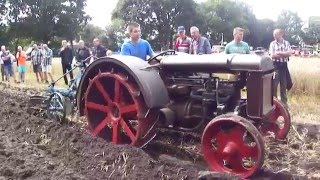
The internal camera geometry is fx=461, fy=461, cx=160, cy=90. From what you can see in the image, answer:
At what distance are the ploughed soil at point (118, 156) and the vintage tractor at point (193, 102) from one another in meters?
0.24

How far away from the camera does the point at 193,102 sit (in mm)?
5109

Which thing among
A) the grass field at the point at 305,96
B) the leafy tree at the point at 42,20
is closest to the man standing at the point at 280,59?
the grass field at the point at 305,96

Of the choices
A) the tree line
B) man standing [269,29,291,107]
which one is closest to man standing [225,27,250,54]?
man standing [269,29,291,107]

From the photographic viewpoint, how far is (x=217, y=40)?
6400 centimetres

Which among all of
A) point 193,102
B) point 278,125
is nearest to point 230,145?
point 193,102

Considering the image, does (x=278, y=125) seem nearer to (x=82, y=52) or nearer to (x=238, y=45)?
(x=238, y=45)

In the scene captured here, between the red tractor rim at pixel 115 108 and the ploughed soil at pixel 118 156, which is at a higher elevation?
the red tractor rim at pixel 115 108

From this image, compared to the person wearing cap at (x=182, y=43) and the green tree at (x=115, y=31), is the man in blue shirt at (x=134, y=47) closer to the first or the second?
the person wearing cap at (x=182, y=43)

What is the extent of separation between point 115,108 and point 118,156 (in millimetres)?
808

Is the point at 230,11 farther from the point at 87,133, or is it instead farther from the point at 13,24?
the point at 87,133

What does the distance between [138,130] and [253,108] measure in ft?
→ 4.16

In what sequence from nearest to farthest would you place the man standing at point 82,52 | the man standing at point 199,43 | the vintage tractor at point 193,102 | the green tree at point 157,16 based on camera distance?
the vintage tractor at point 193,102 → the man standing at point 199,43 → the man standing at point 82,52 → the green tree at point 157,16

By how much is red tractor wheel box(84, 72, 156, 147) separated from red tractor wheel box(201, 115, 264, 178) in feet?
2.79

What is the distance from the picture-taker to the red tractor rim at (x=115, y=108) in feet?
16.7
